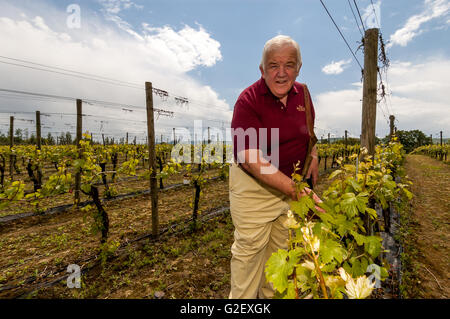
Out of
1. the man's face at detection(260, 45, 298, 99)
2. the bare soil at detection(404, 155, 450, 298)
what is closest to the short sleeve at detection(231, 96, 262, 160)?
the man's face at detection(260, 45, 298, 99)

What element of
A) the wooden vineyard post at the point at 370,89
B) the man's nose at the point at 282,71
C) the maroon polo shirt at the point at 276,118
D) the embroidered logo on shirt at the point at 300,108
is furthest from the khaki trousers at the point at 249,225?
the wooden vineyard post at the point at 370,89

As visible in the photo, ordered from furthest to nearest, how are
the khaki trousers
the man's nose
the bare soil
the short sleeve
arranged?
the bare soil < the khaki trousers < the man's nose < the short sleeve

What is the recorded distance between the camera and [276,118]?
167cm

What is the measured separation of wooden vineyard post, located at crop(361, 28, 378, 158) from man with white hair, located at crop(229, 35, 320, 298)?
5.20 ft

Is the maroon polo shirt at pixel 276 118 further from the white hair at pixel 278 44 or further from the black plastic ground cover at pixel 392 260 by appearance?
the black plastic ground cover at pixel 392 260

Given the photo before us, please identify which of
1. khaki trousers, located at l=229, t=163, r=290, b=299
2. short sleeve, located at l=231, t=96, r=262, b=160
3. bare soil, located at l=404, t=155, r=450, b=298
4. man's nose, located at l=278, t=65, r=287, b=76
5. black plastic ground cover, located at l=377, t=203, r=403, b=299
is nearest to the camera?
short sleeve, located at l=231, t=96, r=262, b=160

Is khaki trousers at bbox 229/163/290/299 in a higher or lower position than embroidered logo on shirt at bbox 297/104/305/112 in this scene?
lower

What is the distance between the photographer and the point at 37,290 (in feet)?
9.93

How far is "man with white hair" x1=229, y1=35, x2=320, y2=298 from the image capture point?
5.02ft

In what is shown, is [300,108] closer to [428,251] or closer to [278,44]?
[278,44]

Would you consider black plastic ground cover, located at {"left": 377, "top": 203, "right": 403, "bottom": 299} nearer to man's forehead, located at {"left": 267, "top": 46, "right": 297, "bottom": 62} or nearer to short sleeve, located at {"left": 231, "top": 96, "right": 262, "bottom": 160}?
short sleeve, located at {"left": 231, "top": 96, "right": 262, "bottom": 160}

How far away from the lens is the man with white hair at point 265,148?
1529 millimetres

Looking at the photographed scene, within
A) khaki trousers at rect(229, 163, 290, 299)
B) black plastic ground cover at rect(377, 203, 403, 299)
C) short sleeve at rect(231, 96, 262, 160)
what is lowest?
black plastic ground cover at rect(377, 203, 403, 299)
